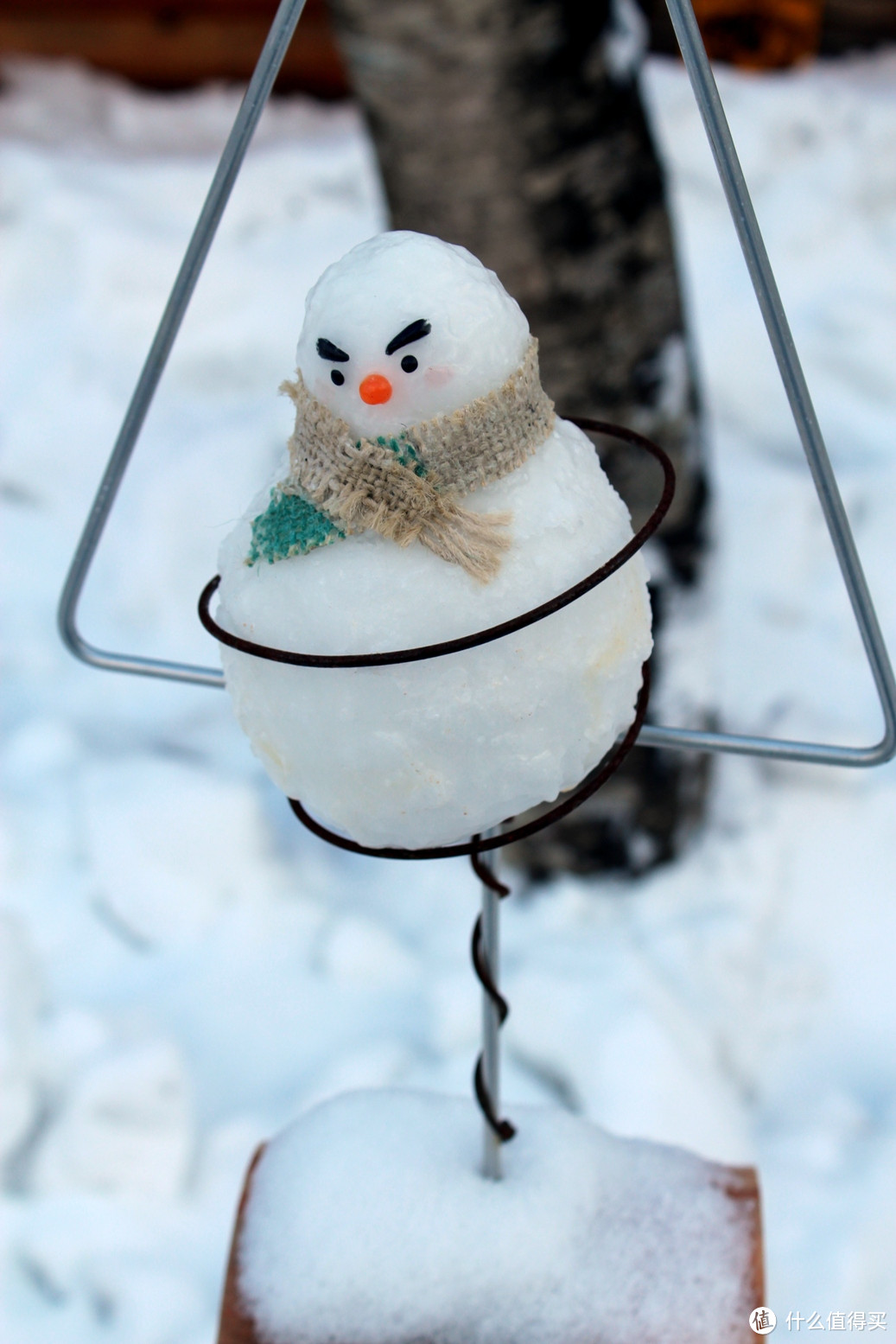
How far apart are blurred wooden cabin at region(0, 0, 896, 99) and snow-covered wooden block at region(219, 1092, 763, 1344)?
2206mm

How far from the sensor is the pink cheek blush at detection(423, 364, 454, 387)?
0.44 meters

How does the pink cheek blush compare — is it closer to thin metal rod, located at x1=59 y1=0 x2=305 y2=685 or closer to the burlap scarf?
the burlap scarf

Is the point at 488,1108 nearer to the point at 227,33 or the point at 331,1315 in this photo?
the point at 331,1315

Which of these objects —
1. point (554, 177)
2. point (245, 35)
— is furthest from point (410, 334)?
point (245, 35)

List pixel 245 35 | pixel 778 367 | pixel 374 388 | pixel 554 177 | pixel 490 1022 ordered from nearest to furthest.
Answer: pixel 374 388 < pixel 778 367 < pixel 490 1022 < pixel 554 177 < pixel 245 35

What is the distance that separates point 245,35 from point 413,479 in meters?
2.35

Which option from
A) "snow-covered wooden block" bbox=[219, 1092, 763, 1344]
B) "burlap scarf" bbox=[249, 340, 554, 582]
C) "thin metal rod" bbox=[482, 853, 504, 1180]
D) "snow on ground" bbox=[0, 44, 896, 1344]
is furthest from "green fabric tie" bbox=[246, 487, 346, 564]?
"snow on ground" bbox=[0, 44, 896, 1344]

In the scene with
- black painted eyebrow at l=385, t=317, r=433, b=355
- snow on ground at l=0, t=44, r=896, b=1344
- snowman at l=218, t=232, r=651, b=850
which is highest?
black painted eyebrow at l=385, t=317, r=433, b=355

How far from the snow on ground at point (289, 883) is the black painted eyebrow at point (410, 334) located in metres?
0.94

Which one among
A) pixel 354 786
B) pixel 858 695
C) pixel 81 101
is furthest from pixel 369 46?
pixel 81 101

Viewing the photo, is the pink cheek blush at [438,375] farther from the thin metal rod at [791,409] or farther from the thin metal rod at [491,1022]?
the thin metal rod at [491,1022]

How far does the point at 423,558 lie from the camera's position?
46 cm

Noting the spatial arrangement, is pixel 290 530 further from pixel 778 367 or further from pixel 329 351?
pixel 778 367

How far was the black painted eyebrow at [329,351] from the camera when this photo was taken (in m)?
0.44
